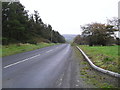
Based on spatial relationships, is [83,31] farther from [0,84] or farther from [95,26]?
[0,84]

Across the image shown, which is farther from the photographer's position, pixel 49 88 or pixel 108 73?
pixel 108 73

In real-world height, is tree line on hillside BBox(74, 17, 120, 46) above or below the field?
above

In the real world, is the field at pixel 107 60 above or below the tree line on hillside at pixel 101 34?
below

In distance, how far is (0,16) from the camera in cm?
3509

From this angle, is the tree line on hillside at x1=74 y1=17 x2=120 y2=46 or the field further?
the tree line on hillside at x1=74 y1=17 x2=120 y2=46

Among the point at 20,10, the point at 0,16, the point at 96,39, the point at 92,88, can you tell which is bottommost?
the point at 92,88

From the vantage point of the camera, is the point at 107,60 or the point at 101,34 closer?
the point at 107,60

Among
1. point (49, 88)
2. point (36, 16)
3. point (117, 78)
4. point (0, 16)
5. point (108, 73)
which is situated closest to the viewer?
point (49, 88)

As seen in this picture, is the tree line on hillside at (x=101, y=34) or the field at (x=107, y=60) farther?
the tree line on hillside at (x=101, y=34)

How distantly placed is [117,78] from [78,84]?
6.84 feet

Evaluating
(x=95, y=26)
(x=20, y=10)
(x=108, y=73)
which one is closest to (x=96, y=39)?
(x=95, y=26)

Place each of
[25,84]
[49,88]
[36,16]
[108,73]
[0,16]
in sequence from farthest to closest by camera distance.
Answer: [36,16] → [0,16] → [108,73] → [25,84] → [49,88]

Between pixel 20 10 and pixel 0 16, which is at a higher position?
pixel 20 10

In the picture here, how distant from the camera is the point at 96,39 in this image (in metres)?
36.7
